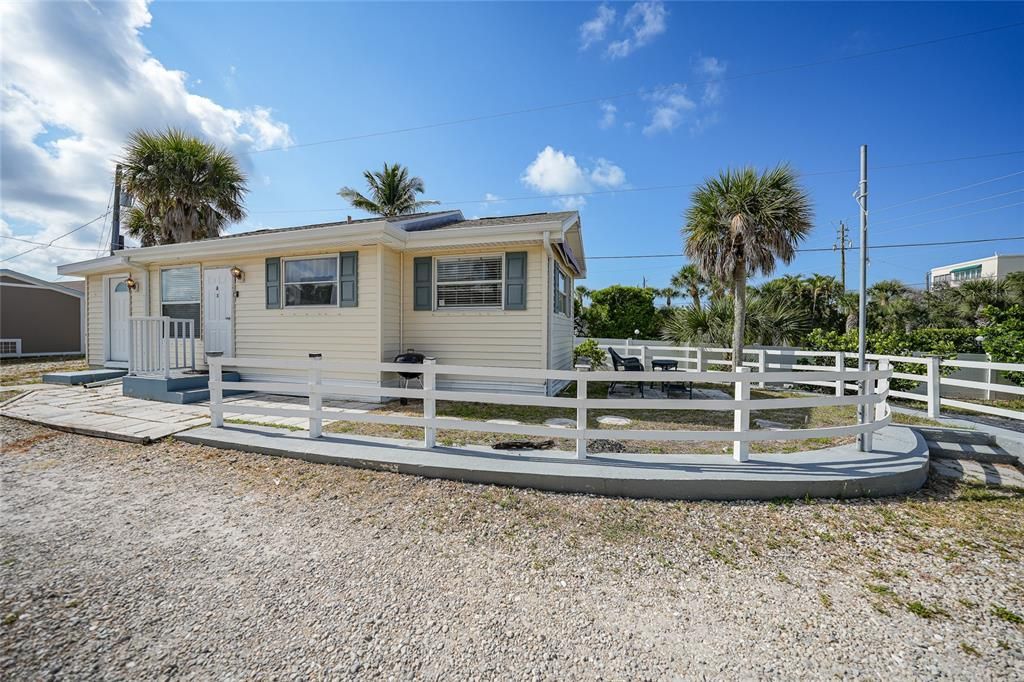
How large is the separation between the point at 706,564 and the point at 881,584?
984 millimetres

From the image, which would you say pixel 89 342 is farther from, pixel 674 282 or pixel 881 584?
pixel 674 282

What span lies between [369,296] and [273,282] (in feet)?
7.97

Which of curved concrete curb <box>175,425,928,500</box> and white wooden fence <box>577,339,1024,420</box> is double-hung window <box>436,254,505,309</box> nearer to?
curved concrete curb <box>175,425,928,500</box>

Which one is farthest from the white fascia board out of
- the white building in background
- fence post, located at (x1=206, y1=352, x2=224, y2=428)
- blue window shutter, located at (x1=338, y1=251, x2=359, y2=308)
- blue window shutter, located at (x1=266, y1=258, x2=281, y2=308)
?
the white building in background

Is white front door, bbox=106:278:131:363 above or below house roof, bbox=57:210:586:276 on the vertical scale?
below

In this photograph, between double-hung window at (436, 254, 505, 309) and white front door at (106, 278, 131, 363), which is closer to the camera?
double-hung window at (436, 254, 505, 309)

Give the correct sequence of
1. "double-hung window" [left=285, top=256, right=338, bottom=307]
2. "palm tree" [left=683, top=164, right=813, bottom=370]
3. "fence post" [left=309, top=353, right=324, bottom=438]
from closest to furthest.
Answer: "fence post" [left=309, top=353, right=324, bottom=438] → "double-hung window" [left=285, top=256, right=338, bottom=307] → "palm tree" [left=683, top=164, right=813, bottom=370]

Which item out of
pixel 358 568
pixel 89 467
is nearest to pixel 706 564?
pixel 358 568

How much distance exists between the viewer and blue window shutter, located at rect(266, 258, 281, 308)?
26.7 feet

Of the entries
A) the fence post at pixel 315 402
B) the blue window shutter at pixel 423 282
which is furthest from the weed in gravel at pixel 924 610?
the blue window shutter at pixel 423 282

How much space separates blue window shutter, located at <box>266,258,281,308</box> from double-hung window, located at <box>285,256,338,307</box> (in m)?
0.16

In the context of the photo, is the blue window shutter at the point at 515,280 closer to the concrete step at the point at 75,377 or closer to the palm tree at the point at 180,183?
the concrete step at the point at 75,377

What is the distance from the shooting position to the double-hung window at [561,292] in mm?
8398

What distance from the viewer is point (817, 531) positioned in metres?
2.91
